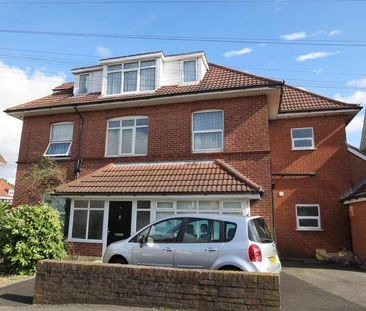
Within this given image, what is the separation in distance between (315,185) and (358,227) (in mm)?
2664

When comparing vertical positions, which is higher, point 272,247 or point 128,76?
point 128,76

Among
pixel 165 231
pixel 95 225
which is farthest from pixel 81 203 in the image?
pixel 165 231

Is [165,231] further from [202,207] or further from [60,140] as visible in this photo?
[60,140]

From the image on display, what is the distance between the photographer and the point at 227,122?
13.2m

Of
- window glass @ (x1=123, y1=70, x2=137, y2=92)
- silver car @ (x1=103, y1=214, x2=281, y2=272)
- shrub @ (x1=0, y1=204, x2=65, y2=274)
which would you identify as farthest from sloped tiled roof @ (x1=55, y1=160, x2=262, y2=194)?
silver car @ (x1=103, y1=214, x2=281, y2=272)

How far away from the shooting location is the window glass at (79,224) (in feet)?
43.3

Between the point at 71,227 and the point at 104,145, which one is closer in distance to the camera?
the point at 71,227

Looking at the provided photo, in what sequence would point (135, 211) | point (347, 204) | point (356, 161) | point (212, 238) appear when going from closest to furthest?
1. point (212, 238)
2. point (135, 211)
3. point (347, 204)
4. point (356, 161)

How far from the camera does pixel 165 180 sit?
1237cm

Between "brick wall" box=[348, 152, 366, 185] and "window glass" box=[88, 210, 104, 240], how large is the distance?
428 inches

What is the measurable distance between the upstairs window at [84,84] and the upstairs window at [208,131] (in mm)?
5999

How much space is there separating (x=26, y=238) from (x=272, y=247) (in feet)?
22.4

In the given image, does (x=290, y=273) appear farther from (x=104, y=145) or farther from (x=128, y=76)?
(x=128, y=76)

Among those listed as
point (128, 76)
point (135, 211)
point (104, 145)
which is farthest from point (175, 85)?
point (135, 211)
